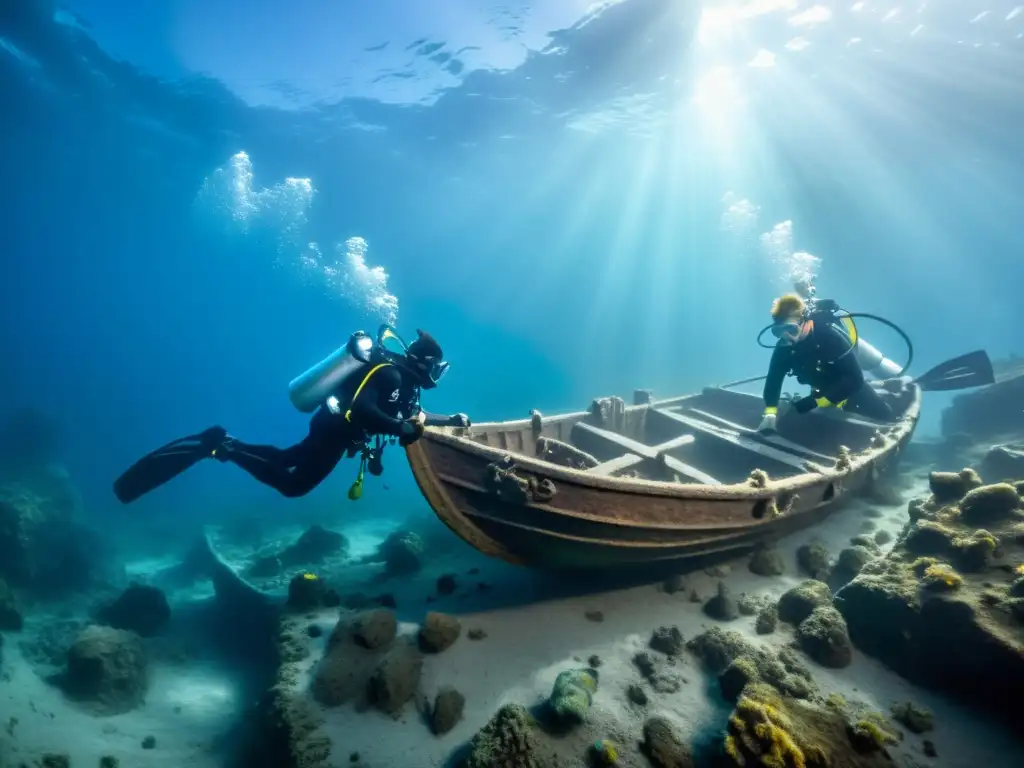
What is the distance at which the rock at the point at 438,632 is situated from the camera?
16.5ft

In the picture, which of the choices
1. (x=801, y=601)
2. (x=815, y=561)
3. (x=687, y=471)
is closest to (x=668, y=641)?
(x=801, y=601)

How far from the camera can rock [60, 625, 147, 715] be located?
6.47 metres

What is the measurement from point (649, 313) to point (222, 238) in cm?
12117

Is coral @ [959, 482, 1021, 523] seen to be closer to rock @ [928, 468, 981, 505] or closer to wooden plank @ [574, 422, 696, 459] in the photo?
rock @ [928, 468, 981, 505]

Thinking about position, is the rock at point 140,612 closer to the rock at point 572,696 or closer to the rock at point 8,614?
the rock at point 8,614

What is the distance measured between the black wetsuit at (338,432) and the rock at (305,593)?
1351mm

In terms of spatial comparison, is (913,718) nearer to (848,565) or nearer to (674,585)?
(674,585)

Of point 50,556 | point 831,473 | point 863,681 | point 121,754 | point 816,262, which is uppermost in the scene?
point 816,262

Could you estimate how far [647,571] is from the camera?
611cm

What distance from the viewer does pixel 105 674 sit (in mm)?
6535

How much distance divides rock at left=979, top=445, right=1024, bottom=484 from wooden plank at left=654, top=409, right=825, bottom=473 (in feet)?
24.0

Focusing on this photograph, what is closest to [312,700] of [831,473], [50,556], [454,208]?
[831,473]

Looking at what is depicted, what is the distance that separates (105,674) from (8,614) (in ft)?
20.3

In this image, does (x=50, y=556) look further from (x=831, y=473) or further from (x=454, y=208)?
(x=454, y=208)
